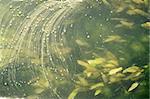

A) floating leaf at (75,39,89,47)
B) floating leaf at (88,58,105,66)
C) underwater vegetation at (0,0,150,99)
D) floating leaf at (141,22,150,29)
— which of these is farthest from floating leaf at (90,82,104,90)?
floating leaf at (141,22,150,29)

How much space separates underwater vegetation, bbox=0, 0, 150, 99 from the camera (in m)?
1.85

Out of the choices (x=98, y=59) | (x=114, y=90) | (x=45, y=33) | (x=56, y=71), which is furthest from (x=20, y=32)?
(x=114, y=90)

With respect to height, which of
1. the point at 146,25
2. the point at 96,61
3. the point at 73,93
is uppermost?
the point at 146,25

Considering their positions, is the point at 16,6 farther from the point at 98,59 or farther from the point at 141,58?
the point at 141,58

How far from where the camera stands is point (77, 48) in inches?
74.5

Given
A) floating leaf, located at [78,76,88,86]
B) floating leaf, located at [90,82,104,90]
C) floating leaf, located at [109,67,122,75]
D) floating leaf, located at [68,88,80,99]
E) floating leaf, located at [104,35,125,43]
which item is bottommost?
floating leaf, located at [68,88,80,99]

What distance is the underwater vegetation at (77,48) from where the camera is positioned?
1.85 metres

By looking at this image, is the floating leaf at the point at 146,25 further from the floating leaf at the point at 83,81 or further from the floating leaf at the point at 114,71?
the floating leaf at the point at 83,81

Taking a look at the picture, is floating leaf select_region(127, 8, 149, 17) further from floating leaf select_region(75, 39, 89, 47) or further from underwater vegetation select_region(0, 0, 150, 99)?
floating leaf select_region(75, 39, 89, 47)

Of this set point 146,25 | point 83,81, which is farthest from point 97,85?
point 146,25

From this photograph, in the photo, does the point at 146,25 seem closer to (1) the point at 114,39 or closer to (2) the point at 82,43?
(1) the point at 114,39

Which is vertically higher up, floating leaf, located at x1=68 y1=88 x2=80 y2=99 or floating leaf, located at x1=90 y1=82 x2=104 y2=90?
floating leaf, located at x1=90 y1=82 x2=104 y2=90

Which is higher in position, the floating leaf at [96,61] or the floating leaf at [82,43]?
the floating leaf at [82,43]

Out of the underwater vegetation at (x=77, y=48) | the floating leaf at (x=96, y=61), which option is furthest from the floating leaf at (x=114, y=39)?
the floating leaf at (x=96, y=61)
